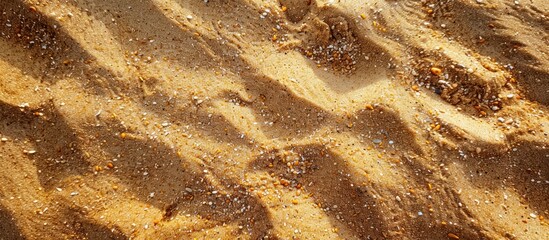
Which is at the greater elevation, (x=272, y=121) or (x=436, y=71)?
(x=436, y=71)

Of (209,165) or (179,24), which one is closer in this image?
(209,165)

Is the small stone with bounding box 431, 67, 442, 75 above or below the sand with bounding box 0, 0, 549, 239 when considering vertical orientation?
above

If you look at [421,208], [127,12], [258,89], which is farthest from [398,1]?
[127,12]

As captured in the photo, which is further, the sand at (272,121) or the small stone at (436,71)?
the small stone at (436,71)

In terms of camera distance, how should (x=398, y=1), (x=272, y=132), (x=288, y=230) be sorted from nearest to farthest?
1. (x=288, y=230)
2. (x=272, y=132)
3. (x=398, y=1)

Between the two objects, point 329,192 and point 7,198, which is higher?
point 329,192

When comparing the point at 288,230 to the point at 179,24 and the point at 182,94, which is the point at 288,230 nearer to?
the point at 182,94

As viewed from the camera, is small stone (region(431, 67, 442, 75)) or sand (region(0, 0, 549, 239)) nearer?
sand (region(0, 0, 549, 239))

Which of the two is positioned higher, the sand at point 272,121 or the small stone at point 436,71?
the small stone at point 436,71
